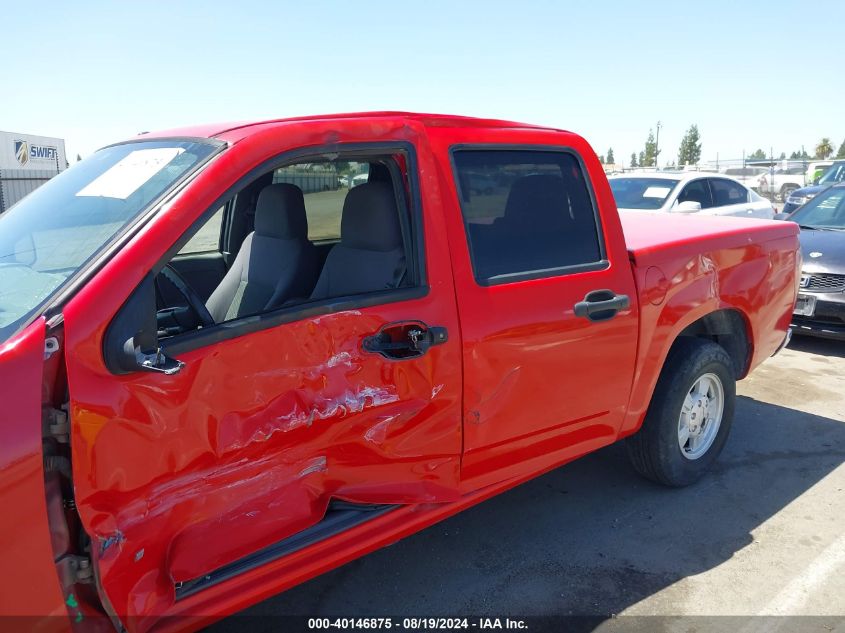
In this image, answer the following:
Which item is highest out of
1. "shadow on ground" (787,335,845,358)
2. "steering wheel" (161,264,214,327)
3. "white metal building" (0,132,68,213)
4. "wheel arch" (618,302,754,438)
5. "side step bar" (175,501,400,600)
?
"white metal building" (0,132,68,213)

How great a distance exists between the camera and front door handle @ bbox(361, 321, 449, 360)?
8.09 feet

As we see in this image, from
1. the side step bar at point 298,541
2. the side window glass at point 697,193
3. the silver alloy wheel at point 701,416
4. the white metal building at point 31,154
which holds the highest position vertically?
the white metal building at point 31,154

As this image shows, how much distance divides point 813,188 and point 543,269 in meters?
15.3

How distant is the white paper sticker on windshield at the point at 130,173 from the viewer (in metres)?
2.30

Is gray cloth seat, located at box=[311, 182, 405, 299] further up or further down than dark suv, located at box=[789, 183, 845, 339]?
further up

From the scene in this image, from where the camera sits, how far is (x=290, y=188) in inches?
123

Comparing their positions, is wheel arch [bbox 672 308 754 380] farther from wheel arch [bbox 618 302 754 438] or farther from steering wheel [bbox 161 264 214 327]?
steering wheel [bbox 161 264 214 327]

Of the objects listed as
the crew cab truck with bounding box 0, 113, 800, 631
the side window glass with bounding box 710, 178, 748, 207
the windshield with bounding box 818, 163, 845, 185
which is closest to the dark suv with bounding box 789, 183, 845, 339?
the side window glass with bounding box 710, 178, 748, 207

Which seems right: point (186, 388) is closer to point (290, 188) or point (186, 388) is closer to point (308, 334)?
point (308, 334)

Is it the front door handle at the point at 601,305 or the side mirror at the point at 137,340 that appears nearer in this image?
the side mirror at the point at 137,340

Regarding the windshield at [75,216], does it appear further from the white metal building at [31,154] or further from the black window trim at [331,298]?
the white metal building at [31,154]

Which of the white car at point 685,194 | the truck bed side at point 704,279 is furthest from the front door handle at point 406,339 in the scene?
the white car at point 685,194

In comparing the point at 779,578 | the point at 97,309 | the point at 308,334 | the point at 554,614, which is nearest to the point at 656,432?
the point at 779,578

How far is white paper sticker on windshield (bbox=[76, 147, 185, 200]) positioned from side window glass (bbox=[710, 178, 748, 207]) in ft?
29.9
